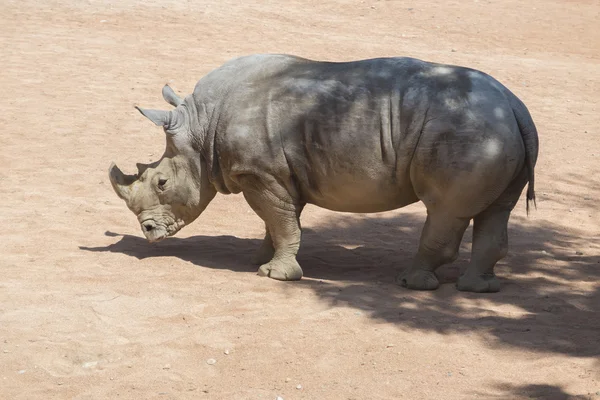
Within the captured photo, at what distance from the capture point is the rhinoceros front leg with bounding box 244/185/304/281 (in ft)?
24.5

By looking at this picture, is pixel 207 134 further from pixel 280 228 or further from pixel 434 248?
pixel 434 248

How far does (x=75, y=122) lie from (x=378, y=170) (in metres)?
6.54

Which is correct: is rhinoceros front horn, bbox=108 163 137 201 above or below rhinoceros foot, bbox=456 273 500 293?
above

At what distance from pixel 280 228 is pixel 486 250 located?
1.64m

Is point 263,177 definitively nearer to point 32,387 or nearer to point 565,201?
point 32,387

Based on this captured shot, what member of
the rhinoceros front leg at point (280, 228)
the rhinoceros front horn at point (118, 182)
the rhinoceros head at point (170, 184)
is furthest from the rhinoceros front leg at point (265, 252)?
the rhinoceros front horn at point (118, 182)

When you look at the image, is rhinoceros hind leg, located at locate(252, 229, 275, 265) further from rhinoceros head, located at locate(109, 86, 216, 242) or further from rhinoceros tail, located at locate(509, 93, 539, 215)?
rhinoceros tail, located at locate(509, 93, 539, 215)

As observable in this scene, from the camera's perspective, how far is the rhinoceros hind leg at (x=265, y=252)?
8094 millimetres

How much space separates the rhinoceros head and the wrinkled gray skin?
0.04 ft

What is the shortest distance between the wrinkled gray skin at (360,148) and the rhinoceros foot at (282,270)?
0.04 ft

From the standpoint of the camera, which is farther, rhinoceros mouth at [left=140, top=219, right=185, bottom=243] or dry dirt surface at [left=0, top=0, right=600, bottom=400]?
rhinoceros mouth at [left=140, top=219, right=185, bottom=243]

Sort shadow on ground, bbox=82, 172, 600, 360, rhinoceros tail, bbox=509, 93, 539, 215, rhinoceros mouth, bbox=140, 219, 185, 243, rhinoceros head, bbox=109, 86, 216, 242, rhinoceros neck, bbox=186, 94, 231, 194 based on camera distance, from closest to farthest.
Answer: shadow on ground, bbox=82, 172, 600, 360 < rhinoceros tail, bbox=509, 93, 539, 215 < rhinoceros neck, bbox=186, 94, 231, 194 < rhinoceros head, bbox=109, 86, 216, 242 < rhinoceros mouth, bbox=140, 219, 185, 243

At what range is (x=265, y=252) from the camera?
8.12 metres

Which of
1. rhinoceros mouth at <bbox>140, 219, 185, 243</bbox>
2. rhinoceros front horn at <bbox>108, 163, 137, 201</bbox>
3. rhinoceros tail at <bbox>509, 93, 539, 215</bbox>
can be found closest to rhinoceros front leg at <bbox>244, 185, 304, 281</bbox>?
rhinoceros mouth at <bbox>140, 219, 185, 243</bbox>
